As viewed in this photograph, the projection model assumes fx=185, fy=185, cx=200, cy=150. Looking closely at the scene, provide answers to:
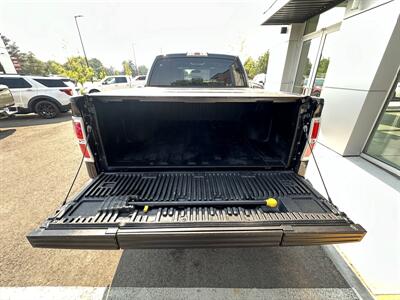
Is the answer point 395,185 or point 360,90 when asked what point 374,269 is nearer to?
point 395,185

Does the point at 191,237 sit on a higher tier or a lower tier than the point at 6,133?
higher

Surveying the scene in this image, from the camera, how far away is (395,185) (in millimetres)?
2088

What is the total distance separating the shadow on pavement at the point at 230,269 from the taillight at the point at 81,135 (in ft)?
4.22

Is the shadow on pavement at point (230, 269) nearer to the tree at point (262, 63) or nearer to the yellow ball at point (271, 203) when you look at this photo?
the yellow ball at point (271, 203)

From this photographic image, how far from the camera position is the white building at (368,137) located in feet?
6.53

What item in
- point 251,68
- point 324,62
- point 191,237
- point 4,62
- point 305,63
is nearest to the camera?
point 191,237

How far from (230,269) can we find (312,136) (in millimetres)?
1732

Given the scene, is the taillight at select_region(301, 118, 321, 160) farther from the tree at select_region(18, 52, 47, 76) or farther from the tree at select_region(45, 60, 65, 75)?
the tree at select_region(18, 52, 47, 76)

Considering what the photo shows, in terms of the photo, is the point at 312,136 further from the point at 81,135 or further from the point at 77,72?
the point at 77,72

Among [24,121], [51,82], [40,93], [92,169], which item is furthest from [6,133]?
[92,169]

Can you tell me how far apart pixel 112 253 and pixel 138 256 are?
334mm

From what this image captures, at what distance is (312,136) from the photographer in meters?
2.01

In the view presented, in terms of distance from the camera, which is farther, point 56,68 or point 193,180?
point 56,68

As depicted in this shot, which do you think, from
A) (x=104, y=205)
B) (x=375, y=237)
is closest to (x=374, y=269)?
(x=375, y=237)
